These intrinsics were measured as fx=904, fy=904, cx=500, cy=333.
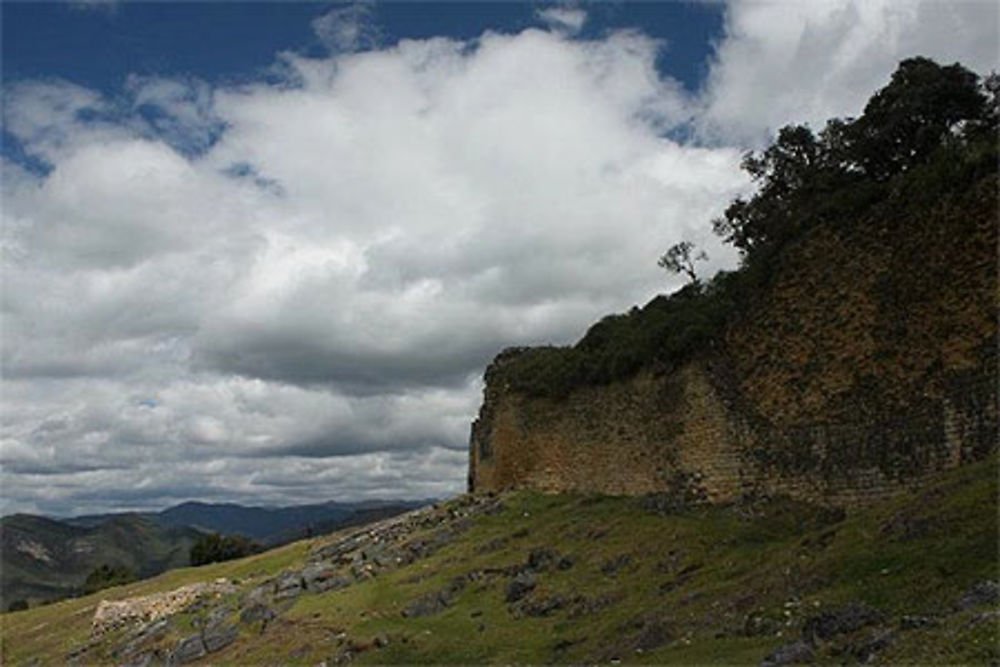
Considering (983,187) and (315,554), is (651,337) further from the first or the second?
(315,554)

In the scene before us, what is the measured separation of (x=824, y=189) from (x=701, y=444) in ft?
30.1

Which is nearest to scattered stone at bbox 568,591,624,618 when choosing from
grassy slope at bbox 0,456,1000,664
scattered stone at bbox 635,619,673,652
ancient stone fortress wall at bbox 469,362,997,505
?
grassy slope at bbox 0,456,1000,664

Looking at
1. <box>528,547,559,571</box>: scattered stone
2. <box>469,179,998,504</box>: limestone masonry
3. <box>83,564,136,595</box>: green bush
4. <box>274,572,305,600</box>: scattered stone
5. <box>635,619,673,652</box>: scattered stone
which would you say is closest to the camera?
<box>635,619,673,652</box>: scattered stone

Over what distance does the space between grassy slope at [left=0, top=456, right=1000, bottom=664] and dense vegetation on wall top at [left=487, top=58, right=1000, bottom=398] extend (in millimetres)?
5821

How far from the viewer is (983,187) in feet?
64.3

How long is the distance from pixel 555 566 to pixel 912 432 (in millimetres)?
10059

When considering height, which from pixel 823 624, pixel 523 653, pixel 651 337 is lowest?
pixel 523 653

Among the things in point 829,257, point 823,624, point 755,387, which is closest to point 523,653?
point 823,624

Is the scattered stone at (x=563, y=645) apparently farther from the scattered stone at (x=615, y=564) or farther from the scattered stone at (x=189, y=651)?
the scattered stone at (x=189, y=651)

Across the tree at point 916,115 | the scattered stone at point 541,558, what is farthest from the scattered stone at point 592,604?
the tree at point 916,115

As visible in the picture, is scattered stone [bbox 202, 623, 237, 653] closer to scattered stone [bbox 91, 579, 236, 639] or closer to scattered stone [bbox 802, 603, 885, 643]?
scattered stone [bbox 91, 579, 236, 639]

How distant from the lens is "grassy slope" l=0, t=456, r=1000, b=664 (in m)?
13.6

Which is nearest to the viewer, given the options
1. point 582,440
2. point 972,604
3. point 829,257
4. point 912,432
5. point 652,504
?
point 972,604

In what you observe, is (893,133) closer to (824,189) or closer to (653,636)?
(824,189)
